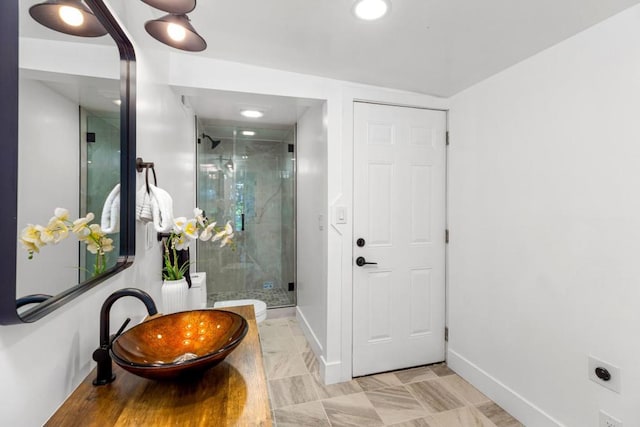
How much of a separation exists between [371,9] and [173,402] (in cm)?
171

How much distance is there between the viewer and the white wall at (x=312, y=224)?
233cm

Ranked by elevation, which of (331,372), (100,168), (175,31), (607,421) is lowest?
(331,372)

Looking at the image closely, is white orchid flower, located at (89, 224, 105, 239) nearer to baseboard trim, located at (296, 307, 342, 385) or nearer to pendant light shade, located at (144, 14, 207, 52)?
pendant light shade, located at (144, 14, 207, 52)

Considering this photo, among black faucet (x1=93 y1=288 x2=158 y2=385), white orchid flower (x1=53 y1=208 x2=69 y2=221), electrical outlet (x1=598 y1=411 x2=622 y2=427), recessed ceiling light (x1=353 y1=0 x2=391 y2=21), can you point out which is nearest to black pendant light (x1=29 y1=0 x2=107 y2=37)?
white orchid flower (x1=53 y1=208 x2=69 y2=221)

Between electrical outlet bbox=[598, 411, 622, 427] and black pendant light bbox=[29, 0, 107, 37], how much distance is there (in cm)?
258

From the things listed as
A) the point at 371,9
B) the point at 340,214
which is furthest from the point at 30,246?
the point at 340,214

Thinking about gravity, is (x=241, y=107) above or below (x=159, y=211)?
above

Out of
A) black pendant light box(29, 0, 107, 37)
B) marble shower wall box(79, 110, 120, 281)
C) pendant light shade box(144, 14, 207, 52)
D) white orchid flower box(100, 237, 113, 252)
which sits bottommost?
white orchid flower box(100, 237, 113, 252)

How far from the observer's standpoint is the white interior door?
2.29 metres

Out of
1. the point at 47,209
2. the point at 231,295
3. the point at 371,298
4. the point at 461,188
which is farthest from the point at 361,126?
the point at 231,295

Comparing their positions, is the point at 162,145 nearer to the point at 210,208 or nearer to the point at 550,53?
the point at 210,208

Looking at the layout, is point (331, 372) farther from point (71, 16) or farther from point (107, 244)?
point (71, 16)

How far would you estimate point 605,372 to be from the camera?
142cm

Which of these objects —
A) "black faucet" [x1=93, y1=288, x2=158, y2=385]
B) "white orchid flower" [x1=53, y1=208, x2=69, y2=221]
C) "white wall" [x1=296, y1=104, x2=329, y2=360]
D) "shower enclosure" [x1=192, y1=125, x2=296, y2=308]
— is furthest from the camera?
"shower enclosure" [x1=192, y1=125, x2=296, y2=308]
